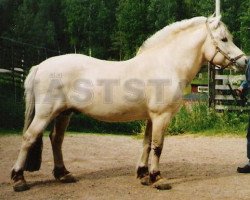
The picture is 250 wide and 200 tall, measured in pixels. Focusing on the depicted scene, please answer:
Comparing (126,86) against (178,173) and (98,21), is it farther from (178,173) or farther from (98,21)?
(98,21)

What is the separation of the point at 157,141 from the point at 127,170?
1363mm

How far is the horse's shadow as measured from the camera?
21.6ft

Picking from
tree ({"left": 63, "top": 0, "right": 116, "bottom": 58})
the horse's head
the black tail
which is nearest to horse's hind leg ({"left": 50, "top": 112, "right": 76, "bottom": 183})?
the black tail

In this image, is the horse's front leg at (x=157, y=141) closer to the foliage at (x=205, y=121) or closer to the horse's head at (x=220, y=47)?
the horse's head at (x=220, y=47)

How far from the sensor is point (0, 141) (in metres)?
10.5

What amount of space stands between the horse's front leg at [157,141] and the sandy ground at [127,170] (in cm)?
12

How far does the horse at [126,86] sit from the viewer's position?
236 inches

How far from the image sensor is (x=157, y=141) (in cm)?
604

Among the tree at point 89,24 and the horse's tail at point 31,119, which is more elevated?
the tree at point 89,24

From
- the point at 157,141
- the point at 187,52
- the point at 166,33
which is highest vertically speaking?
the point at 166,33

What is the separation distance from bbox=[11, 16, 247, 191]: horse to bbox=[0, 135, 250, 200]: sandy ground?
282mm

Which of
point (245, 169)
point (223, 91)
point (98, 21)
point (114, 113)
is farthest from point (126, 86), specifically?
point (98, 21)

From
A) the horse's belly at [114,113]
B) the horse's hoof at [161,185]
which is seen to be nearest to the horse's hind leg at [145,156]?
the horse's belly at [114,113]

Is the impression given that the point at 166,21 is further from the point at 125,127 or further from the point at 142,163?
the point at 142,163
